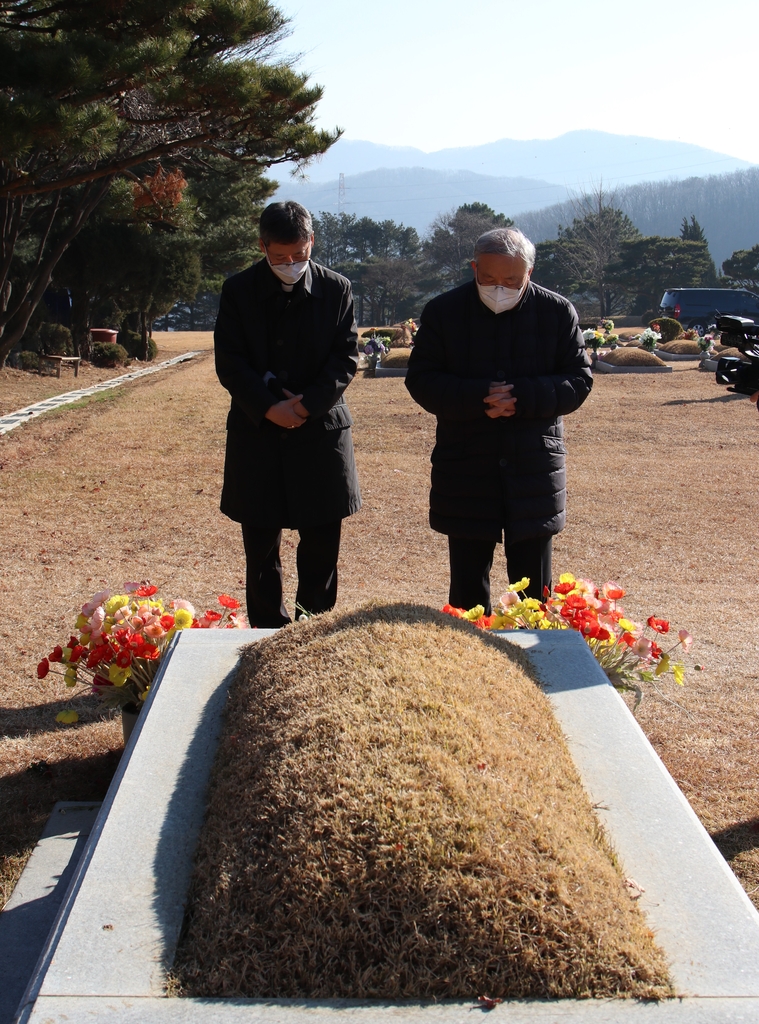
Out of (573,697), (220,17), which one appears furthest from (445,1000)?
(220,17)

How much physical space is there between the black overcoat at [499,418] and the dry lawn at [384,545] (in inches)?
35.2

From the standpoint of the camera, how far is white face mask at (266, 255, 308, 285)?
315 centimetres

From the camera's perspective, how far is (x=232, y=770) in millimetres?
1842

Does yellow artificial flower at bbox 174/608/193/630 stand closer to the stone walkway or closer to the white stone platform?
the white stone platform

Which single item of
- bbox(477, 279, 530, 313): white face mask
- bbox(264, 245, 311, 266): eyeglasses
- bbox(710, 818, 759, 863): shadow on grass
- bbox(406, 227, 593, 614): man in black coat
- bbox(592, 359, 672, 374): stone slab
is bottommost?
bbox(592, 359, 672, 374): stone slab

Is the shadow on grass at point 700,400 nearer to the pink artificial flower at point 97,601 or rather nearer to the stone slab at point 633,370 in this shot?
the stone slab at point 633,370

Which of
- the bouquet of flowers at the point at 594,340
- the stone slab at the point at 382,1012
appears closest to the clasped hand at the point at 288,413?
the stone slab at the point at 382,1012

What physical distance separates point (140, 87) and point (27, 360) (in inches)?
441

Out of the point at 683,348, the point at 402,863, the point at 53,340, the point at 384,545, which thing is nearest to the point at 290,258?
the point at 402,863

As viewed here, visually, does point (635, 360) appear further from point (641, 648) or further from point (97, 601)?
point (97, 601)

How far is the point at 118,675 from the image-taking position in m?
2.79

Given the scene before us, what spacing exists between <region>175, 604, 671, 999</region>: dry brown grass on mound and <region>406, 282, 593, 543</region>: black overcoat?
1.31m

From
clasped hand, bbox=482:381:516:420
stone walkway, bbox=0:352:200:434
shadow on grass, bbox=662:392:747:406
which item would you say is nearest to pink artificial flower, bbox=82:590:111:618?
clasped hand, bbox=482:381:516:420

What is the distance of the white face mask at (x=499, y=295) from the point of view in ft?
10.0
